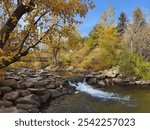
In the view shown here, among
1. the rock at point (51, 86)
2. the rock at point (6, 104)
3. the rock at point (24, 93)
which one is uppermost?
the rock at point (51, 86)

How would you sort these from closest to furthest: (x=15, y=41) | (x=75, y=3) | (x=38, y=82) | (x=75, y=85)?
(x=75, y=3) → (x=15, y=41) → (x=38, y=82) → (x=75, y=85)

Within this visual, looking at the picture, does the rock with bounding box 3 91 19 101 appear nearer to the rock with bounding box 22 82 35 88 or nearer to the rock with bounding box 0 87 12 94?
the rock with bounding box 0 87 12 94

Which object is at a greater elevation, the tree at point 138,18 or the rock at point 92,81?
the tree at point 138,18

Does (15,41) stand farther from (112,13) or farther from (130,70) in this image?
(112,13)

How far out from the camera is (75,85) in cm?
3120

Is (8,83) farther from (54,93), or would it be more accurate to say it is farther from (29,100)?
(29,100)

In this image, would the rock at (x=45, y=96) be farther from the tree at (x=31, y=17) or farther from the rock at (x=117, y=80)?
the rock at (x=117, y=80)

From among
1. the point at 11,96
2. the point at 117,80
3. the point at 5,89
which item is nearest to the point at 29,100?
the point at 11,96

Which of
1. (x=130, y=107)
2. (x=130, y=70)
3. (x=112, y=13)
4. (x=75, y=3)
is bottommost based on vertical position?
(x=130, y=107)

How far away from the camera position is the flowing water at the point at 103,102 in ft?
64.7

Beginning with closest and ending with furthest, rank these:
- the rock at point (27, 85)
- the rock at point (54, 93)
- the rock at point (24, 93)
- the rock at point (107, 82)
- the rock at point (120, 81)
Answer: the rock at point (24, 93) < the rock at point (27, 85) < the rock at point (54, 93) < the rock at point (107, 82) < the rock at point (120, 81)

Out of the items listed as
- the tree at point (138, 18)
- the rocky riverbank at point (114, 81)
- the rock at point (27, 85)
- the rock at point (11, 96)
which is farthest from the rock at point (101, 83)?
the tree at point (138, 18)

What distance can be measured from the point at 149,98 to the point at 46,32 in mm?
13283

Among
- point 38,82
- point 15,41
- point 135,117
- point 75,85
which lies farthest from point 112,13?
point 135,117
